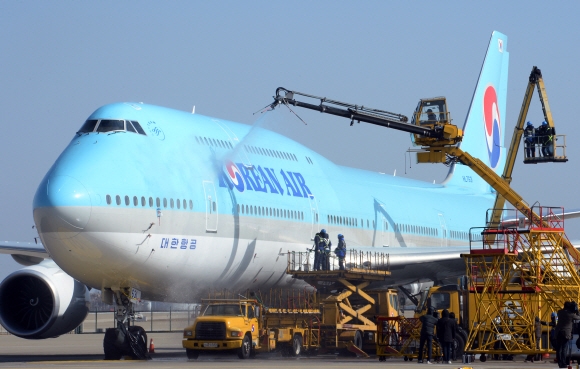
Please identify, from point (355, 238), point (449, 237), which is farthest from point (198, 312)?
point (449, 237)

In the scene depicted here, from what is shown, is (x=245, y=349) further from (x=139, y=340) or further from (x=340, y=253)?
(x=340, y=253)

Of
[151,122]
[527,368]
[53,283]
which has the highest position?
[151,122]

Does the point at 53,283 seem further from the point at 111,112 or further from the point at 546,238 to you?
the point at 546,238

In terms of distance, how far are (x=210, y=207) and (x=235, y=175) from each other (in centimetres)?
147

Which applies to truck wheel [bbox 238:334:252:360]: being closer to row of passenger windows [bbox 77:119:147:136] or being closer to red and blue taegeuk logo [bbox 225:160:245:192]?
red and blue taegeuk logo [bbox 225:160:245:192]

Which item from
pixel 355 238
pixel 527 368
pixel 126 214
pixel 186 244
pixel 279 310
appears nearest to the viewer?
pixel 527 368

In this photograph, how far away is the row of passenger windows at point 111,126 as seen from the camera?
18047 millimetres

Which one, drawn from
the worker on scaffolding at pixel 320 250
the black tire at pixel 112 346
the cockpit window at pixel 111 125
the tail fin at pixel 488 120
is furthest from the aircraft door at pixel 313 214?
the tail fin at pixel 488 120

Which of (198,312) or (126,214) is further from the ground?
(126,214)

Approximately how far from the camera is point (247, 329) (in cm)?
1834

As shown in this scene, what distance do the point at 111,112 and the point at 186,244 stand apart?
9.34 ft

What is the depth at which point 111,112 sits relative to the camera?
1838cm

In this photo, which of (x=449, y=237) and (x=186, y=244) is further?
(x=449, y=237)

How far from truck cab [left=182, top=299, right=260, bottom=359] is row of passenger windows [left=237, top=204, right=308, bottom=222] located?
198 centimetres
